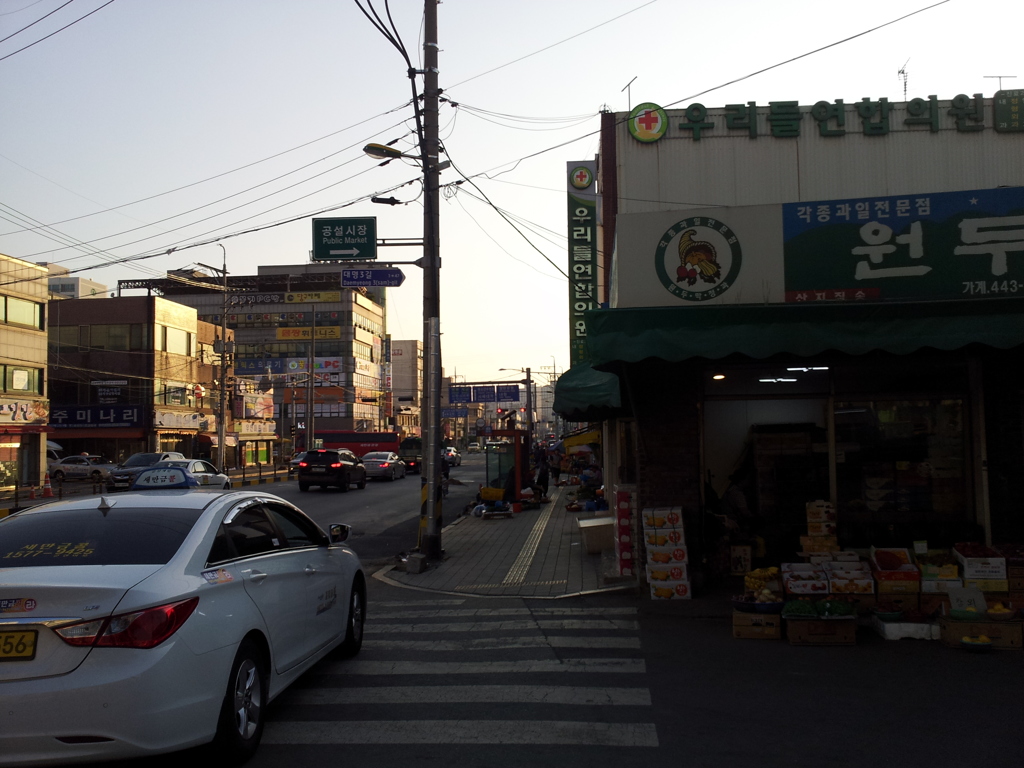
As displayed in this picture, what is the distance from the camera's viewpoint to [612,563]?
40.5ft

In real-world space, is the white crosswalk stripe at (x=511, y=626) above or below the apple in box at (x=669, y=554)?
below

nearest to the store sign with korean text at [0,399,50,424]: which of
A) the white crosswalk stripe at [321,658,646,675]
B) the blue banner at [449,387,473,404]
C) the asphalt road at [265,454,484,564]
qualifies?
the asphalt road at [265,454,484,564]

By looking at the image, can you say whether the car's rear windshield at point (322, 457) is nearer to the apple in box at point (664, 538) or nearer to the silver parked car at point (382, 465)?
the silver parked car at point (382, 465)

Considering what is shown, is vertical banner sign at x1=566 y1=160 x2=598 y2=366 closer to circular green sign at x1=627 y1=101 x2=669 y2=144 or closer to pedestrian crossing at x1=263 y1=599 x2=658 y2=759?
circular green sign at x1=627 y1=101 x2=669 y2=144

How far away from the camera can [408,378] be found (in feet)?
439

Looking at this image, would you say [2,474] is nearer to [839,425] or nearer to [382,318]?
[839,425]

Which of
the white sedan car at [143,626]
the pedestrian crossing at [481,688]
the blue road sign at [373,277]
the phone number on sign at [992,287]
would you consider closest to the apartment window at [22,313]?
the blue road sign at [373,277]

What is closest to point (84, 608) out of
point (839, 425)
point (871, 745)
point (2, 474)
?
point (871, 745)

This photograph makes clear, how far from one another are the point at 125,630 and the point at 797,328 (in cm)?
658

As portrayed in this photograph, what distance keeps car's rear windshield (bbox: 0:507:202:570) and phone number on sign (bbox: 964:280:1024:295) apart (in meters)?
8.48

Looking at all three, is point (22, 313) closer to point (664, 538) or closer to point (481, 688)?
point (664, 538)

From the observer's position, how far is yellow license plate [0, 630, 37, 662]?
4012 millimetres

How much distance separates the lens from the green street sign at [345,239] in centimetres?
1520

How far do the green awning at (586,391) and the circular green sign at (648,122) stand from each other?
9304mm
